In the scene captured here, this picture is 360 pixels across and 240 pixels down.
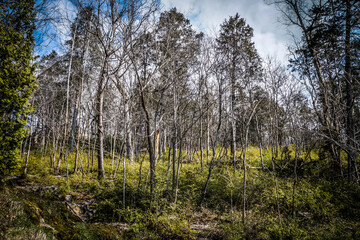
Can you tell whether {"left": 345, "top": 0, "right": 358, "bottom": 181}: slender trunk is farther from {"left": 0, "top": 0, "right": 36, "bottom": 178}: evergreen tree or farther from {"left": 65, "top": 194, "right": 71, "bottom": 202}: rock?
{"left": 0, "top": 0, "right": 36, "bottom": 178}: evergreen tree

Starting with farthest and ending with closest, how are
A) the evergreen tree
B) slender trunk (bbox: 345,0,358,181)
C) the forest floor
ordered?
the evergreen tree
slender trunk (bbox: 345,0,358,181)
the forest floor

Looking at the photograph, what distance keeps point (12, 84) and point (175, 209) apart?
6754 mm

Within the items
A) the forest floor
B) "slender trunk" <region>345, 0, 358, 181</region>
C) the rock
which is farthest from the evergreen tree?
"slender trunk" <region>345, 0, 358, 181</region>

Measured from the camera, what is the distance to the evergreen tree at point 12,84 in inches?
207

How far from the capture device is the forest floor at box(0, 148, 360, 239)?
9.55 feet

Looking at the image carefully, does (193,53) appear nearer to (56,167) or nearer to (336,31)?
(336,31)

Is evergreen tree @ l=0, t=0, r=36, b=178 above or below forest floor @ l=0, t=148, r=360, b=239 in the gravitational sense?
above

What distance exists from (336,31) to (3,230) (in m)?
9.66

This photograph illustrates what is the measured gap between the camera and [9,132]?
17.6 feet

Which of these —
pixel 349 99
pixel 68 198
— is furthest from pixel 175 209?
pixel 349 99

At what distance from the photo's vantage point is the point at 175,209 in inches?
200

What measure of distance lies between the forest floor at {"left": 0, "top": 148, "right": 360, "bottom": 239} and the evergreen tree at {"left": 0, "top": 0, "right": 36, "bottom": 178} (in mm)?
1338

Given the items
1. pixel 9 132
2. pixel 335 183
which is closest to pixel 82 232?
pixel 9 132

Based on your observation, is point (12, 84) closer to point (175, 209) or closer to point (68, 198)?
point (68, 198)
